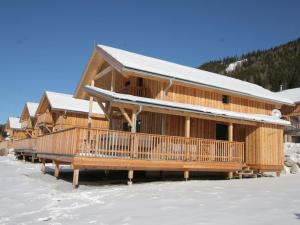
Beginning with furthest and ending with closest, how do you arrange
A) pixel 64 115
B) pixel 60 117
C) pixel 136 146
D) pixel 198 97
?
1. pixel 60 117
2. pixel 64 115
3. pixel 198 97
4. pixel 136 146

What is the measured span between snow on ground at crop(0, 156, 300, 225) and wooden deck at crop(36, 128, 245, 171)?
1291 mm

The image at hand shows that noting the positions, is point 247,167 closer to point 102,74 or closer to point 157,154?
point 157,154

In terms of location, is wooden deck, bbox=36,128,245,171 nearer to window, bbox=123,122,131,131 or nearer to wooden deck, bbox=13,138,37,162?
window, bbox=123,122,131,131

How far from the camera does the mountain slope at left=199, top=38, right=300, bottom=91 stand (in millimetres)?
93625

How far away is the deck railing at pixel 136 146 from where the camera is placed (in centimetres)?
A: 1376

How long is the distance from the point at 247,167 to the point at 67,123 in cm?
2044

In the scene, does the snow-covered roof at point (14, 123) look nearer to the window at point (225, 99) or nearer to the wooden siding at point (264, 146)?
the window at point (225, 99)

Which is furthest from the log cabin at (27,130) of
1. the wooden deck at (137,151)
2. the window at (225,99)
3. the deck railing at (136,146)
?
the window at (225,99)

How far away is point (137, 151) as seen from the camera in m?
14.9

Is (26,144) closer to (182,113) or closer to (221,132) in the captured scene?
(221,132)

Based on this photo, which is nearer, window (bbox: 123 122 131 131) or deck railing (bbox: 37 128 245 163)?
deck railing (bbox: 37 128 245 163)

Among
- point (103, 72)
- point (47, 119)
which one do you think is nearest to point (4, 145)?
point (47, 119)

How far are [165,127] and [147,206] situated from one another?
9337 millimetres

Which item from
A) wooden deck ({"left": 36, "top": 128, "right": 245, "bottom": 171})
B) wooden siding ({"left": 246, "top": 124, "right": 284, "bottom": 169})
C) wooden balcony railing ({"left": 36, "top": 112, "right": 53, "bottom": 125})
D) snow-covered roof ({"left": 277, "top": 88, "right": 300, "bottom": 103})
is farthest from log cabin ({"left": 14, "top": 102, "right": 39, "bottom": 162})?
snow-covered roof ({"left": 277, "top": 88, "right": 300, "bottom": 103})
